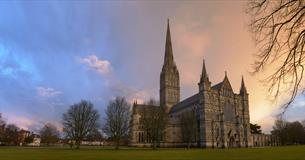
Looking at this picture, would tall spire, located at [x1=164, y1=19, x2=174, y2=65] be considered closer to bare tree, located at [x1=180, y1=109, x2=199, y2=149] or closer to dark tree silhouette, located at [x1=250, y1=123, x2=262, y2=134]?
bare tree, located at [x1=180, y1=109, x2=199, y2=149]

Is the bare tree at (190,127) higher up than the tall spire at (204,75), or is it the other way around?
the tall spire at (204,75)

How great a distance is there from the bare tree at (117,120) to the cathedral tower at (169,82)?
182ft

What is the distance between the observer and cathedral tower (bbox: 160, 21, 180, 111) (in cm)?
12100

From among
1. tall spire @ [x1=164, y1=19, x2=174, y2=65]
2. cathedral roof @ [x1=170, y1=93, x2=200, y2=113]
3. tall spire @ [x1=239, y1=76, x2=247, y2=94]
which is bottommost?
cathedral roof @ [x1=170, y1=93, x2=200, y2=113]

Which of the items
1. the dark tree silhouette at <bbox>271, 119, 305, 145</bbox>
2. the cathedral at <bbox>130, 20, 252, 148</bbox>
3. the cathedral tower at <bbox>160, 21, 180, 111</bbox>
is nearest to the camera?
the cathedral at <bbox>130, 20, 252, 148</bbox>

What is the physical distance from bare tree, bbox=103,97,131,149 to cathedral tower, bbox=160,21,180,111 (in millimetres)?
55410

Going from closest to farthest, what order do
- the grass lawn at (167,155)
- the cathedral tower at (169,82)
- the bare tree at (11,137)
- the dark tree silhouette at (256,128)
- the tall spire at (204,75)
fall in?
the grass lawn at (167,155) < the tall spire at (204,75) < the bare tree at (11,137) < the cathedral tower at (169,82) < the dark tree silhouette at (256,128)

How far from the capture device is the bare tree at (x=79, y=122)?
212ft

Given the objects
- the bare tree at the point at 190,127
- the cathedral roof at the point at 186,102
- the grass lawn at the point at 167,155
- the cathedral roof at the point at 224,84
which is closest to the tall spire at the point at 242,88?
the cathedral roof at the point at 224,84

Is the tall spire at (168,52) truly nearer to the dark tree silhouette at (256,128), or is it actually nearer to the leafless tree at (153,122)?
the dark tree silhouette at (256,128)

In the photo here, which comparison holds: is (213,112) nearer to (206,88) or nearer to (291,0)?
(206,88)

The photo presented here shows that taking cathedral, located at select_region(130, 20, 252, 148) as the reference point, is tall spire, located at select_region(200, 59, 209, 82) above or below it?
above

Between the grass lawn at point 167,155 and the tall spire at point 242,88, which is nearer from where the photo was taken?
the grass lawn at point 167,155

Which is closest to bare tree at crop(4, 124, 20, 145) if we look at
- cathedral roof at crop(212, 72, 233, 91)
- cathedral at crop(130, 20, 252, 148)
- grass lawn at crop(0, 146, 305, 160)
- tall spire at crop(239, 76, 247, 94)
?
cathedral at crop(130, 20, 252, 148)
